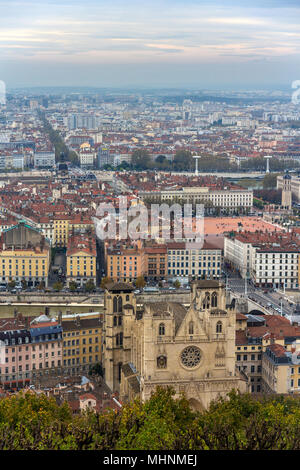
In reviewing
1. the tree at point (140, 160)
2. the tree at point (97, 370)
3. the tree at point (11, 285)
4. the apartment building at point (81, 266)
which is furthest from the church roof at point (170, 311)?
the tree at point (140, 160)

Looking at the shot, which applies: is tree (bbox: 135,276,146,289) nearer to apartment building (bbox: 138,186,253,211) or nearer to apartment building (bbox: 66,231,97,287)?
apartment building (bbox: 66,231,97,287)

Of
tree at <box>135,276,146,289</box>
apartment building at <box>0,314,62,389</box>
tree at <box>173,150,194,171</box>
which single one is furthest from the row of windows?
tree at <box>173,150,194,171</box>

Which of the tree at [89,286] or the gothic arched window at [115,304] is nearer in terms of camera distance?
the gothic arched window at [115,304]

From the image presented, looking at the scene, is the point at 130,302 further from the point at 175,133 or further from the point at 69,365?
the point at 175,133

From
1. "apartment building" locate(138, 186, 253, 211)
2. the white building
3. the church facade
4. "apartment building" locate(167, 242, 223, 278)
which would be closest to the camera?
the church facade

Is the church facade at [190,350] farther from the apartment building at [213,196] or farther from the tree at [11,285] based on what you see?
the apartment building at [213,196]

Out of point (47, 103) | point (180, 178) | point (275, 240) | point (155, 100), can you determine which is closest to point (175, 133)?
point (47, 103)

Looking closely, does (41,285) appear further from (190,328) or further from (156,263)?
(190,328)

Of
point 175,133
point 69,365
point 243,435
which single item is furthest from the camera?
point 175,133
